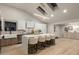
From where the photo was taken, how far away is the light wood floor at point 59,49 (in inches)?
87.0

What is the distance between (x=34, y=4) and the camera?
2262mm

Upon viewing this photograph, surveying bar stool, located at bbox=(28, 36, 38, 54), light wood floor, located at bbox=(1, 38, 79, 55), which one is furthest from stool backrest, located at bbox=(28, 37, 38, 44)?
light wood floor, located at bbox=(1, 38, 79, 55)

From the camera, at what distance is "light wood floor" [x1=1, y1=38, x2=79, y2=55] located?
2.21m

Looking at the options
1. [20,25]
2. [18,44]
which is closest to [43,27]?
[20,25]

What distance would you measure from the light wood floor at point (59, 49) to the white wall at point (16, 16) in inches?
23.8

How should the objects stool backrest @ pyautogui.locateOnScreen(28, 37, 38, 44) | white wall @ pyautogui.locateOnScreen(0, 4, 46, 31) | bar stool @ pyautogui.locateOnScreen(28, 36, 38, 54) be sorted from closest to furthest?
white wall @ pyautogui.locateOnScreen(0, 4, 46, 31) → bar stool @ pyautogui.locateOnScreen(28, 36, 38, 54) → stool backrest @ pyautogui.locateOnScreen(28, 37, 38, 44)

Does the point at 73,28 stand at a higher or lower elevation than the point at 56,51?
higher

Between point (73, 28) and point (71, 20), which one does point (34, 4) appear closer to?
point (71, 20)

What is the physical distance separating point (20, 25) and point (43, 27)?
2.03 feet

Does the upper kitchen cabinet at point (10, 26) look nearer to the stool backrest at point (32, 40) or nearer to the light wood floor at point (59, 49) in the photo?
the light wood floor at point (59, 49)

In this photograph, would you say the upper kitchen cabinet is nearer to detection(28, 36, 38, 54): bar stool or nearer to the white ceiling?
the white ceiling

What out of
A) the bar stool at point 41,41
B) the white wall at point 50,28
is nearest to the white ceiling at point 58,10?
the white wall at point 50,28

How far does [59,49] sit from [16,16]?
1406 millimetres

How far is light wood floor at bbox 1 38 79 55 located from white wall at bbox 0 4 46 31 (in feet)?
1.99
